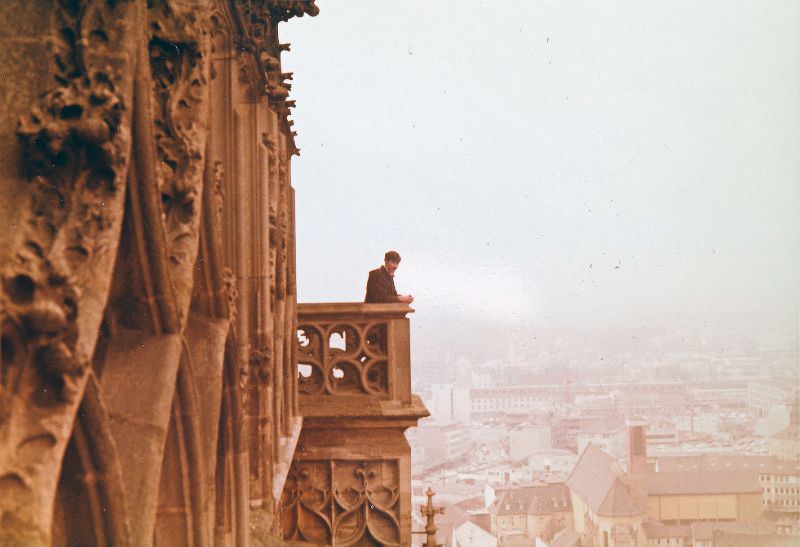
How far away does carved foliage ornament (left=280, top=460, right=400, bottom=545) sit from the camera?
228 inches

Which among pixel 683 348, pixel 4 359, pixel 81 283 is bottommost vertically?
pixel 4 359

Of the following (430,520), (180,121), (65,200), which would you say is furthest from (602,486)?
(65,200)

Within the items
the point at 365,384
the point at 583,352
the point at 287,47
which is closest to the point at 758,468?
the point at 583,352

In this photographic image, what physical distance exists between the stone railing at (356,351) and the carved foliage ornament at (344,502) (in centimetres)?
48

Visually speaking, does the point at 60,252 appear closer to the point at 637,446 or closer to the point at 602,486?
the point at 637,446

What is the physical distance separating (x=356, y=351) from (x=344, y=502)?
0.98 m

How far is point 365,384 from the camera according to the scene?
582cm

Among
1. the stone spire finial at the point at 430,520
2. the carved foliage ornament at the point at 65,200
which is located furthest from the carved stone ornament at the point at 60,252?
the stone spire finial at the point at 430,520

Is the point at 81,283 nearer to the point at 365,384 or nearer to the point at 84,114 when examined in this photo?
the point at 84,114

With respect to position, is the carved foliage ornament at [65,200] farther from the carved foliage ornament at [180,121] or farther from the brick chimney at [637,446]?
the brick chimney at [637,446]

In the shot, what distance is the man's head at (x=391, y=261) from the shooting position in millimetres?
6219

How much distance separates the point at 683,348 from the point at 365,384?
180 inches

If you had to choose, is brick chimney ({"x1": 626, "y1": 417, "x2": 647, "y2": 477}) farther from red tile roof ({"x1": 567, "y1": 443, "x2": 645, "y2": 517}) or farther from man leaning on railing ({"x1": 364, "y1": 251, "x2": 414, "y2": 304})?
man leaning on railing ({"x1": 364, "y1": 251, "x2": 414, "y2": 304})

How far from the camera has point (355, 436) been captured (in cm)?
583
